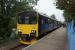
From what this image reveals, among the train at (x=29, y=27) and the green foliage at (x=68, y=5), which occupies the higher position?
the green foliage at (x=68, y=5)

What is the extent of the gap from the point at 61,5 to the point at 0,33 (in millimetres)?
15019

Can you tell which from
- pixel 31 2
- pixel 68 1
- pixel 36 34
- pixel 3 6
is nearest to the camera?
pixel 68 1

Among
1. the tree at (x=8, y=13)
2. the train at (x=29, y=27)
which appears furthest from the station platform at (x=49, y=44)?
the tree at (x=8, y=13)

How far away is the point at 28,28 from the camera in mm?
21109

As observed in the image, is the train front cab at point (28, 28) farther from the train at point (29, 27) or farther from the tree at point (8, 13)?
the tree at point (8, 13)

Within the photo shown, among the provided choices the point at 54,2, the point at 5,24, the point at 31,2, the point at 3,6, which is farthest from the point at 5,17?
→ the point at 54,2

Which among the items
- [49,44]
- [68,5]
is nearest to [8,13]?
[49,44]

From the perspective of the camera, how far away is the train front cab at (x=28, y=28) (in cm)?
2088

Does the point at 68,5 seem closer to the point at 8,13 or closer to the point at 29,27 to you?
the point at 29,27

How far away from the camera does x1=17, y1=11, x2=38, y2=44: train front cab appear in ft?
68.5

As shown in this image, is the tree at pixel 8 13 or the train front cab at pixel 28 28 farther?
the tree at pixel 8 13

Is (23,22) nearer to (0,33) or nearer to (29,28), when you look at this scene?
(29,28)

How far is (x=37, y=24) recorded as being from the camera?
69.5 ft

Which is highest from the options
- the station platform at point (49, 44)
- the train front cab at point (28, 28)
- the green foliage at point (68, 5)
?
the green foliage at point (68, 5)
